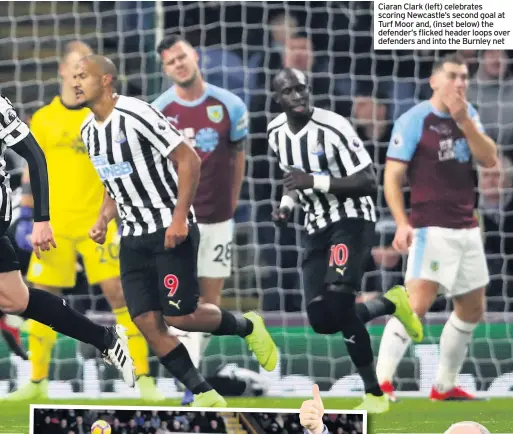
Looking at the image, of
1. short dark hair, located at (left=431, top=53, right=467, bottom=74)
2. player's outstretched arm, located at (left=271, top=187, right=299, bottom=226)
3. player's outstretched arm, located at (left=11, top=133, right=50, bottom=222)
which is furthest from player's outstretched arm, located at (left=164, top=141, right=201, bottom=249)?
short dark hair, located at (left=431, top=53, right=467, bottom=74)

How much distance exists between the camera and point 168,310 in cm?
435

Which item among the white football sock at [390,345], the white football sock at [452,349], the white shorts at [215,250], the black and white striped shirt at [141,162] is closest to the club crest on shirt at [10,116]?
the black and white striped shirt at [141,162]

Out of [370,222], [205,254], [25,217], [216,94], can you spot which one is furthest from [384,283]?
[25,217]

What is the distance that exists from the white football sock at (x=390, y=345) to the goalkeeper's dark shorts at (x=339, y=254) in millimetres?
220

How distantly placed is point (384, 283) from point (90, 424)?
4.19ft

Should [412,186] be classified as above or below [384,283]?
above

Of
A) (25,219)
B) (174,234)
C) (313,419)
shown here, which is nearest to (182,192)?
(174,234)

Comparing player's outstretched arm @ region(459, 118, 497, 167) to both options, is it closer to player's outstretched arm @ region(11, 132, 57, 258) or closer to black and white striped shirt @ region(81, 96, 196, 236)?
black and white striped shirt @ region(81, 96, 196, 236)

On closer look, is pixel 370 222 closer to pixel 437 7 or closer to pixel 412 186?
pixel 412 186

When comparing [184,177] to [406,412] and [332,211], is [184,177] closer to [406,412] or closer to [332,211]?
[332,211]

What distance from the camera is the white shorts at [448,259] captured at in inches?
180

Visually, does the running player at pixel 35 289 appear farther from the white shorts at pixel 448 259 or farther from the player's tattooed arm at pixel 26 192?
the white shorts at pixel 448 259

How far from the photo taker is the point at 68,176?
179 inches

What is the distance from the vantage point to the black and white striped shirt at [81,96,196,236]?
14.2 feet
